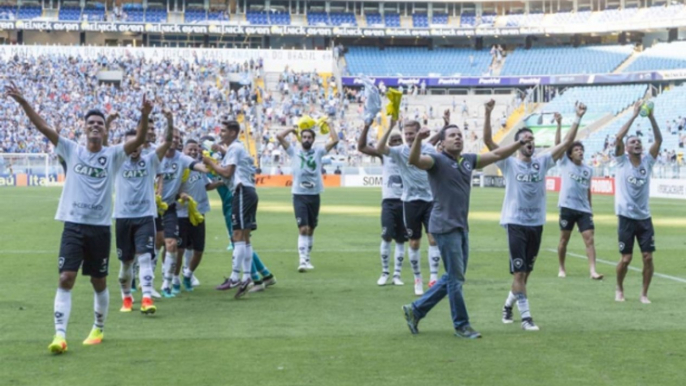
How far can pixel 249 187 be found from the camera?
14.9m

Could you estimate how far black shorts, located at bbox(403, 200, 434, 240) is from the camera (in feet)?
49.8

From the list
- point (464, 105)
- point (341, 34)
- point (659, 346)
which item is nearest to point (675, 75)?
point (464, 105)

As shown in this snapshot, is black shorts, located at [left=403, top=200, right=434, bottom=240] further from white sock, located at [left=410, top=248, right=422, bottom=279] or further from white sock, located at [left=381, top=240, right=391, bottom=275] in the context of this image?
white sock, located at [left=381, top=240, right=391, bottom=275]

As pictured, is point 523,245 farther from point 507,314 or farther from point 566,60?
point 566,60

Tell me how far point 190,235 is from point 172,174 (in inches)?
44.5

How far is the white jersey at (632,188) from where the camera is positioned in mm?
13852

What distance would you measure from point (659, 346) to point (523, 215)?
249 centimetres

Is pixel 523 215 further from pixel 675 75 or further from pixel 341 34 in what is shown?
pixel 341 34

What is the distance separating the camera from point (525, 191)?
1234 centimetres

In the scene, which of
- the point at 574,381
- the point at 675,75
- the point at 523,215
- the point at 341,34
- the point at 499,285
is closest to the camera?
the point at 574,381

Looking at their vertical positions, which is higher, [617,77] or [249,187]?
[617,77]

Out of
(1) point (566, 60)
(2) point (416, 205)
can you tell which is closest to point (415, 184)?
(2) point (416, 205)

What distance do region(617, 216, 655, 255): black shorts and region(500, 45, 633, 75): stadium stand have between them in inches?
2929

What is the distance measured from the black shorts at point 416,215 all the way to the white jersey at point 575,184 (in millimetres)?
Answer: 3277
